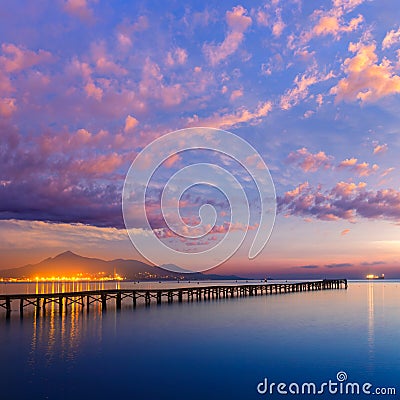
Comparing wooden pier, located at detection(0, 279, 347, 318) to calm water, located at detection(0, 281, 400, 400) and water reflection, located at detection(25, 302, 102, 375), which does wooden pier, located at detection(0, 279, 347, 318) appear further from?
calm water, located at detection(0, 281, 400, 400)

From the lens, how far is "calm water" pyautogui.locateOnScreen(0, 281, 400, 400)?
18.0 meters

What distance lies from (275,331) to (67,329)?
17880mm

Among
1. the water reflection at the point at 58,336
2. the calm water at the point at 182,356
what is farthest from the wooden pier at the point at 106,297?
the calm water at the point at 182,356

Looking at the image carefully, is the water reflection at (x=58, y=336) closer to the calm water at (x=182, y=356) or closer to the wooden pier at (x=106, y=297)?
the calm water at (x=182, y=356)

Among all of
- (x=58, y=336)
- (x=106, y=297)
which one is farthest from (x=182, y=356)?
(x=106, y=297)

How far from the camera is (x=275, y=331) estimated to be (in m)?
35.3

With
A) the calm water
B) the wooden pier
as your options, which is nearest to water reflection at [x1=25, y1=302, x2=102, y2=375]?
the calm water

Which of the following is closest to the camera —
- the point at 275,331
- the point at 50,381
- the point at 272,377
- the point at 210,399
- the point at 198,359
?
the point at 210,399

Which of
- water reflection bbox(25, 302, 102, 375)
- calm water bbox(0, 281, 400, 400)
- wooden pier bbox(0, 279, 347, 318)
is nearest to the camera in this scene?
calm water bbox(0, 281, 400, 400)

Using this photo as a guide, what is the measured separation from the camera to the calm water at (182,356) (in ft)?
59.2

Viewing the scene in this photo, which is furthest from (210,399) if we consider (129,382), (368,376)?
(368,376)

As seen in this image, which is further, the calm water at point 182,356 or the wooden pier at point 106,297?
the wooden pier at point 106,297

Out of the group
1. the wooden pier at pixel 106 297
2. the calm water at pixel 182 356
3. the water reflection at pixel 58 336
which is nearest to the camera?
the calm water at pixel 182 356

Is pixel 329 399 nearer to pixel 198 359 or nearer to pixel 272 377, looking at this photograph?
pixel 272 377
